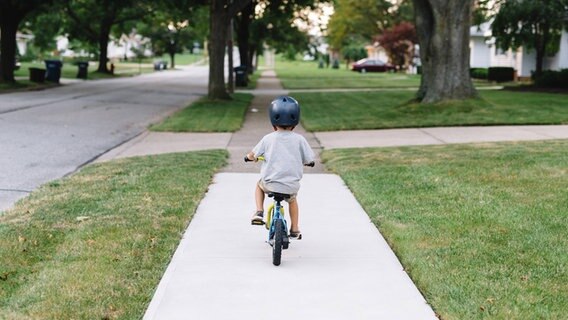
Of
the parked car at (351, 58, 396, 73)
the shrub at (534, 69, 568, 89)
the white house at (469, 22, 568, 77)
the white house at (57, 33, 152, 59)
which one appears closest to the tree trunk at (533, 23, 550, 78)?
the shrub at (534, 69, 568, 89)

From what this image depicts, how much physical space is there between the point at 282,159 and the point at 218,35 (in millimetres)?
19205

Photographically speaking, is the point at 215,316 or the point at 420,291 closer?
the point at 215,316

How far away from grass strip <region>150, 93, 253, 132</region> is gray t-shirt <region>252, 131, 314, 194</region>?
10312 mm

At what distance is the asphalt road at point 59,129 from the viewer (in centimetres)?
1038

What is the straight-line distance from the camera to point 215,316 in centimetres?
464

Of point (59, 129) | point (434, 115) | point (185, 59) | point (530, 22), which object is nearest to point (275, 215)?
point (59, 129)

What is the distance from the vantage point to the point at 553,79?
31.2 meters

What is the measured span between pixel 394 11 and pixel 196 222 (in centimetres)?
7727

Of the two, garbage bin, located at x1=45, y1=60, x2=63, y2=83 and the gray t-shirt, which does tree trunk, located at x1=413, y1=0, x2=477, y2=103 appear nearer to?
the gray t-shirt

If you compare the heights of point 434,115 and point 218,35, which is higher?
point 218,35

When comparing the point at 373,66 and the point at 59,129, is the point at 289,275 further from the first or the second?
the point at 373,66

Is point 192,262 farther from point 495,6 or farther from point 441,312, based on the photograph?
point 495,6

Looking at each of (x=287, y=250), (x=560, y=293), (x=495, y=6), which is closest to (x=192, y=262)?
(x=287, y=250)

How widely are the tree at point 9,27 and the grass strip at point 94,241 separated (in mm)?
24241
